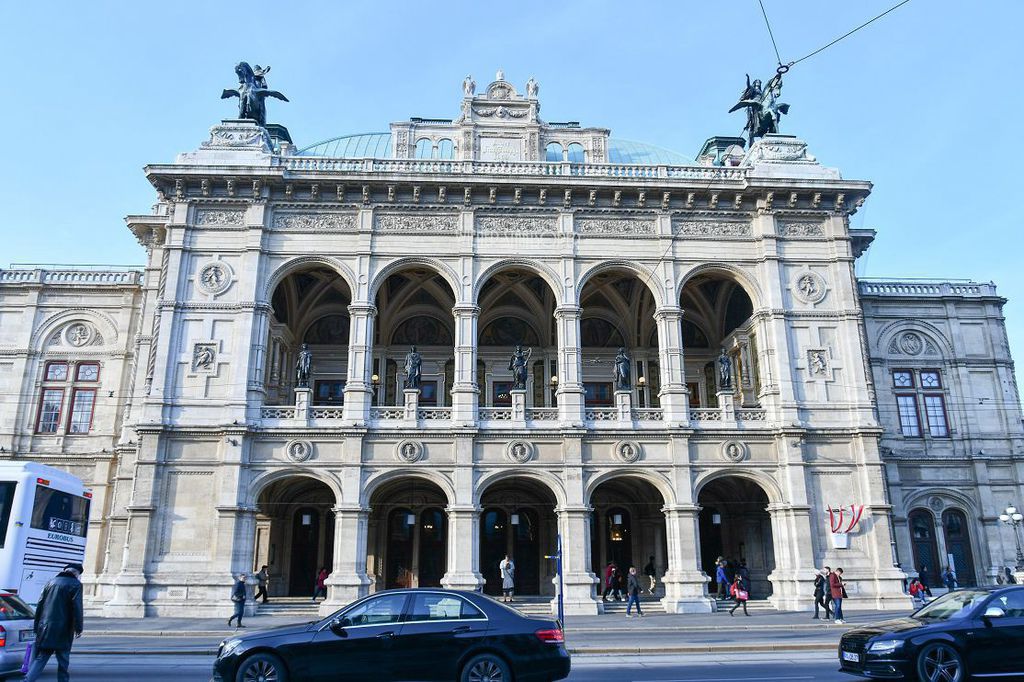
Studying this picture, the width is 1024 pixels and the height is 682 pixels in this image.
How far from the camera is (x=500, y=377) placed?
3447cm

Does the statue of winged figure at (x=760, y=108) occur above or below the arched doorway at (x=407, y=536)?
above

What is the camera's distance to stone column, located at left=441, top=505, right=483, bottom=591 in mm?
25969

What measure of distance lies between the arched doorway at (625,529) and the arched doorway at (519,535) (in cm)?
208

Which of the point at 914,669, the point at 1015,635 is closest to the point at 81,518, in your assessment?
the point at 914,669

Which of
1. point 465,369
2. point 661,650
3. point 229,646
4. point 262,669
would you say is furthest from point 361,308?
point 262,669

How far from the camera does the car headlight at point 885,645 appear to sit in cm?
1052

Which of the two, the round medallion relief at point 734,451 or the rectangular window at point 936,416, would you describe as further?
the rectangular window at point 936,416

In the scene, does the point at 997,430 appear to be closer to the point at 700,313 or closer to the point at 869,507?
the point at 869,507

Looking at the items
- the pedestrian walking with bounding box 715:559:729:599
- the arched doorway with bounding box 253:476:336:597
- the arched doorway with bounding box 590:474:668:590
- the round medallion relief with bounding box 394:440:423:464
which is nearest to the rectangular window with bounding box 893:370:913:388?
the arched doorway with bounding box 590:474:668:590

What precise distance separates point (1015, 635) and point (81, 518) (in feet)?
64.1

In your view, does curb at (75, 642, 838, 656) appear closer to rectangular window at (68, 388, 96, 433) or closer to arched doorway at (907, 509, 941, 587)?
arched doorway at (907, 509, 941, 587)

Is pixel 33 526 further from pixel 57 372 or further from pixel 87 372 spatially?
pixel 57 372

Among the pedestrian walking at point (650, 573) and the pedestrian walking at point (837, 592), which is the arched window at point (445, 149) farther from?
the pedestrian walking at point (837, 592)

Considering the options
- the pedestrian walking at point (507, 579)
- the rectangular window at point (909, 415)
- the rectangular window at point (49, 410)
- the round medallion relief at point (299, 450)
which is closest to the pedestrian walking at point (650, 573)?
the pedestrian walking at point (507, 579)
